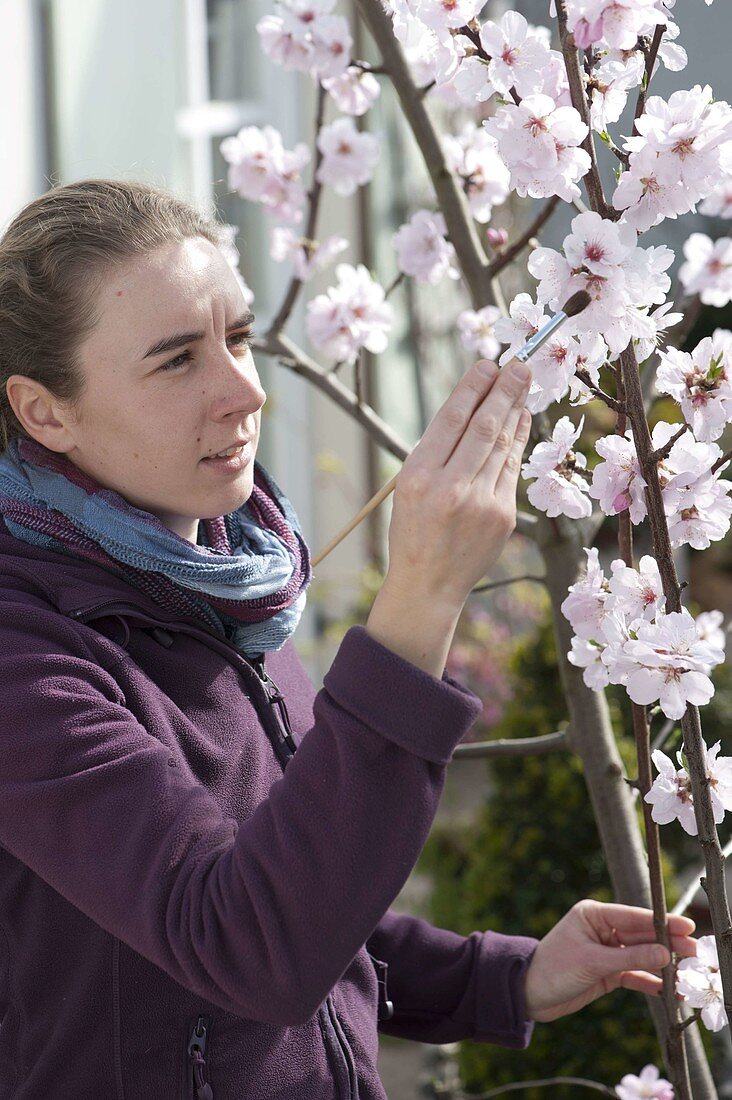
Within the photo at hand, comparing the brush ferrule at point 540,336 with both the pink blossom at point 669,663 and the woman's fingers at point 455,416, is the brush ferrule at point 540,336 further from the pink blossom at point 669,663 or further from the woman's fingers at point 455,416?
the pink blossom at point 669,663

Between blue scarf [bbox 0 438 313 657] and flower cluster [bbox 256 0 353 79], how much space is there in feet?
2.73

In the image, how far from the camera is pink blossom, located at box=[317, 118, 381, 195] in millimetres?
2229

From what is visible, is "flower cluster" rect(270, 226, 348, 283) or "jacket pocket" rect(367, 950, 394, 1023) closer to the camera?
"jacket pocket" rect(367, 950, 394, 1023)

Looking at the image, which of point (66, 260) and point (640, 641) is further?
point (66, 260)

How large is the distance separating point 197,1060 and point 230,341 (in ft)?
2.21

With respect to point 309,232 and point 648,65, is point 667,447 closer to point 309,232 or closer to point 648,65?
point 648,65

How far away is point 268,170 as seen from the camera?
2.22m

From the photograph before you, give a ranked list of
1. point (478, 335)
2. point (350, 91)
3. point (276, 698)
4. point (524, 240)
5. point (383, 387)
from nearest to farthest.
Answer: point (276, 698)
point (524, 240)
point (478, 335)
point (350, 91)
point (383, 387)

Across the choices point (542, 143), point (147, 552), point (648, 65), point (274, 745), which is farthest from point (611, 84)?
point (274, 745)

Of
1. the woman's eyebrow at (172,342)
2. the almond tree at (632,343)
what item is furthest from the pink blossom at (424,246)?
the woman's eyebrow at (172,342)

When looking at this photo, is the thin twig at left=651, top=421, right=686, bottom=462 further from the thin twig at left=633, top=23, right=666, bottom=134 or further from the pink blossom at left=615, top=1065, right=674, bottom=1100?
the pink blossom at left=615, top=1065, right=674, bottom=1100

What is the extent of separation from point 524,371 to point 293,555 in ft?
1.62

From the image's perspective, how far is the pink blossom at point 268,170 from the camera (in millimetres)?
2193

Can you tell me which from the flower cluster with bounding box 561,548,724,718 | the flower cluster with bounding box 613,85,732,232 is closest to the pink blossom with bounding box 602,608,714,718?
the flower cluster with bounding box 561,548,724,718
